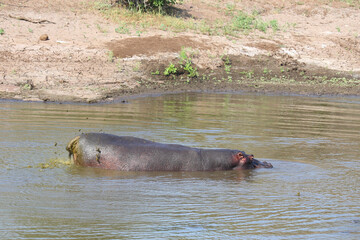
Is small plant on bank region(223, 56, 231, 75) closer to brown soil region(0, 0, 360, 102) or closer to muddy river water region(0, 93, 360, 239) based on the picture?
brown soil region(0, 0, 360, 102)

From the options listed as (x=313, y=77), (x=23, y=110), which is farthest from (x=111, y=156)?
(x=313, y=77)

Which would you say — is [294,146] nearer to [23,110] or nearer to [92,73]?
[23,110]

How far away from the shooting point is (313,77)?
1836 cm

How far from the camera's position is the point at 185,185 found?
6750 millimetres

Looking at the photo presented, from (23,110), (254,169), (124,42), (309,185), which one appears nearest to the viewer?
(309,185)

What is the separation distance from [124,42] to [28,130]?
8.80 metres

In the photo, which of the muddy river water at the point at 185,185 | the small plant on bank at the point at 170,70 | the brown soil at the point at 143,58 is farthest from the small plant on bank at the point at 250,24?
the muddy river water at the point at 185,185

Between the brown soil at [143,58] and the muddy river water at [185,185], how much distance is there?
3.05 meters

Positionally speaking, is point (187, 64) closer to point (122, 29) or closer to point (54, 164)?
point (122, 29)

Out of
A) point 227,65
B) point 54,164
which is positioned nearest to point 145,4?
point 227,65

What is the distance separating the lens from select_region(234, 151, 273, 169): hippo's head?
7.68 metres

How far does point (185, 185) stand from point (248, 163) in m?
1.32

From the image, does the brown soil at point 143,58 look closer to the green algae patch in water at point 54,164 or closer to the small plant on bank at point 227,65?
the small plant on bank at point 227,65

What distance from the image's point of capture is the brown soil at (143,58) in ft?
50.1
